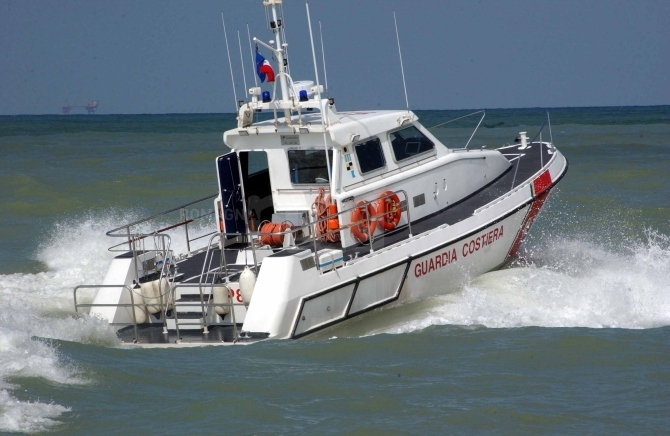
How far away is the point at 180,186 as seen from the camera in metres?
22.1

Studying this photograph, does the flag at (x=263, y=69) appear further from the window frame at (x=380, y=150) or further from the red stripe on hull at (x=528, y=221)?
the red stripe on hull at (x=528, y=221)

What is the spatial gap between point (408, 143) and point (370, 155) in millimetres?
628

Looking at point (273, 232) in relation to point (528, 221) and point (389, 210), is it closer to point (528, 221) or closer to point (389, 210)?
point (389, 210)

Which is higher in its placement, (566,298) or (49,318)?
(49,318)

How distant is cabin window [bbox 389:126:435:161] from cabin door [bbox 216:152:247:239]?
1.69 m

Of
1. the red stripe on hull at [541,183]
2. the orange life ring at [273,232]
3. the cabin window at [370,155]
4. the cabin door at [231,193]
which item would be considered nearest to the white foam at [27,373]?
the orange life ring at [273,232]

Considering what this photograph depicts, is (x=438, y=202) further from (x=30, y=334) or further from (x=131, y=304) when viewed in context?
(x=30, y=334)

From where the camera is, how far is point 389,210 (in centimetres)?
973

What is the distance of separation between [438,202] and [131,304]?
11.9ft

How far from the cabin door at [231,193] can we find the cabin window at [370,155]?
133 centimetres

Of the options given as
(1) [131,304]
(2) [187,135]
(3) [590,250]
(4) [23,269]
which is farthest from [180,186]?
(2) [187,135]

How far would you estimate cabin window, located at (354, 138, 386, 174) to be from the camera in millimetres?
9797

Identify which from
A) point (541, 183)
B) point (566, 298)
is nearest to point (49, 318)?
point (566, 298)

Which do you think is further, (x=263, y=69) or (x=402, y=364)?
(x=263, y=69)
